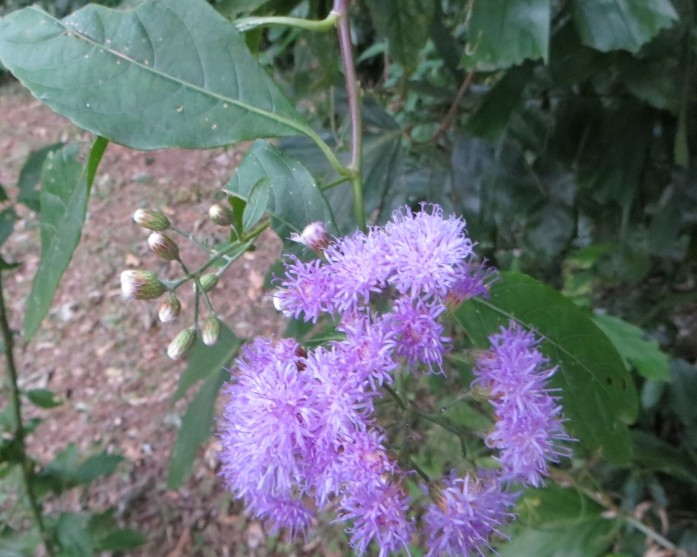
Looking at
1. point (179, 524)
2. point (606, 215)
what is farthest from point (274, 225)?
point (179, 524)

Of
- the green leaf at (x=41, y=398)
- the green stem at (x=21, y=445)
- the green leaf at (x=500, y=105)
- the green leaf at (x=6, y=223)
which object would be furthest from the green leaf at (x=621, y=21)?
the green leaf at (x=41, y=398)

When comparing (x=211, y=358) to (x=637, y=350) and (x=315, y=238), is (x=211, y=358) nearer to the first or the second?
(x=637, y=350)

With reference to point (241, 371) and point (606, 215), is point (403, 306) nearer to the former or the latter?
point (241, 371)

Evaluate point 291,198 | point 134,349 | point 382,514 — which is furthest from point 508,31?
point 134,349

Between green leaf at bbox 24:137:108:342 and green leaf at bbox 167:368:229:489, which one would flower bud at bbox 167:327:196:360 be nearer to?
green leaf at bbox 24:137:108:342

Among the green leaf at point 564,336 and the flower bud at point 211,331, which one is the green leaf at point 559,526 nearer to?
the green leaf at point 564,336

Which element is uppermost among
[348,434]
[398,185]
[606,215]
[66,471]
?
[348,434]

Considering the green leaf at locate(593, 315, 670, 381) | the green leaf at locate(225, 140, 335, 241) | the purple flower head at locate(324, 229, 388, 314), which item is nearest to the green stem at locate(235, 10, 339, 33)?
the green leaf at locate(225, 140, 335, 241)
